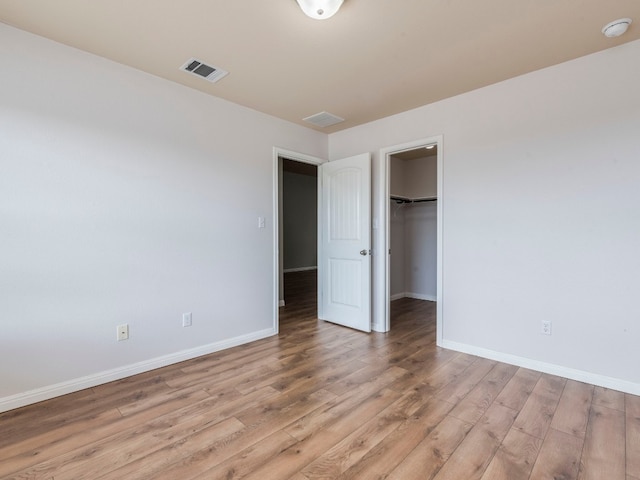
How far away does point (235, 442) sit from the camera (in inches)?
70.8

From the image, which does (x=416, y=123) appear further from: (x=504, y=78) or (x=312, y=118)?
(x=312, y=118)

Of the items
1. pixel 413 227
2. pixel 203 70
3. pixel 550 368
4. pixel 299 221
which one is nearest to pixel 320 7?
pixel 203 70

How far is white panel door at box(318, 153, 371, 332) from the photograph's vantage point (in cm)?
380

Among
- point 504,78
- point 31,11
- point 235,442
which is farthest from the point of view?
A: point 504,78

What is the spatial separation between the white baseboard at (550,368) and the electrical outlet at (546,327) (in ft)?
0.84

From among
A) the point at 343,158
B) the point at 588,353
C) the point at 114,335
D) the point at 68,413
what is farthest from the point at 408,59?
the point at 68,413

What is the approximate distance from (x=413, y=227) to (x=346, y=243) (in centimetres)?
220

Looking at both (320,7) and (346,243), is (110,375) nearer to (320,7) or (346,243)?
(346,243)

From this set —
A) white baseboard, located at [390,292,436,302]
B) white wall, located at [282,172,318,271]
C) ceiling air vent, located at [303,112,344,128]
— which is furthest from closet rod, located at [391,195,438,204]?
white wall, located at [282,172,318,271]

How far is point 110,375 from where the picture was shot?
253 cm

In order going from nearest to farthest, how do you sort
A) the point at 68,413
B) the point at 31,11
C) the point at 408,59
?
the point at 31,11
the point at 68,413
the point at 408,59

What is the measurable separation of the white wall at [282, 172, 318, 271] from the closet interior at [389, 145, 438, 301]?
10.7 ft

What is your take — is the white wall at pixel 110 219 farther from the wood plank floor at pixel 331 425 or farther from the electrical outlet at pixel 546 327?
the electrical outlet at pixel 546 327

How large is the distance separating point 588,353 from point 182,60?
392cm
